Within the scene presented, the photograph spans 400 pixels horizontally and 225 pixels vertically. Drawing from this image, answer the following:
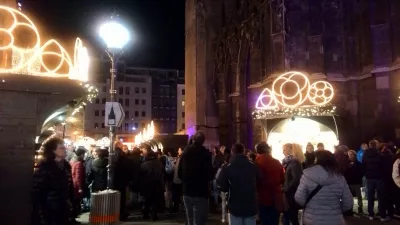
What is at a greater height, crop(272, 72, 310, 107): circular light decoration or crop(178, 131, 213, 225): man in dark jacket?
crop(272, 72, 310, 107): circular light decoration

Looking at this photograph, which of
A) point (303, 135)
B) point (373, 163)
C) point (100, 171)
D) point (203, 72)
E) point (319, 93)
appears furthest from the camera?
point (203, 72)

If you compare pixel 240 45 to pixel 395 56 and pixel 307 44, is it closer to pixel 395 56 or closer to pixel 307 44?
pixel 307 44

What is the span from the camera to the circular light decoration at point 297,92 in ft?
62.7

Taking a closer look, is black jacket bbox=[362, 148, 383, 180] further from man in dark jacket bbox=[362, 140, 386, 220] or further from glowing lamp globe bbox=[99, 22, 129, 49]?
glowing lamp globe bbox=[99, 22, 129, 49]

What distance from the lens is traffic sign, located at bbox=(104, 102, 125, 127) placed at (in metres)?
10.2

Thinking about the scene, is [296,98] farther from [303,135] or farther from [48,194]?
[48,194]

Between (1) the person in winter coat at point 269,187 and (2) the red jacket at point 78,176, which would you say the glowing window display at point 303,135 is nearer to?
(2) the red jacket at point 78,176

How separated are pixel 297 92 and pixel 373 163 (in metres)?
7.83

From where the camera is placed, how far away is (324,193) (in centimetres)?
525

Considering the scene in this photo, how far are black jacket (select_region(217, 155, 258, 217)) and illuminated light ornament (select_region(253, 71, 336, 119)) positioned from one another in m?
11.6

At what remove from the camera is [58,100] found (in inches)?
385

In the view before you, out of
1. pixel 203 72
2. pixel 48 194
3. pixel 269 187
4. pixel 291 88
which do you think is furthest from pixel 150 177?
pixel 203 72

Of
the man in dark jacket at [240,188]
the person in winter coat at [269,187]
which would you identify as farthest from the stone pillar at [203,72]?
the man in dark jacket at [240,188]

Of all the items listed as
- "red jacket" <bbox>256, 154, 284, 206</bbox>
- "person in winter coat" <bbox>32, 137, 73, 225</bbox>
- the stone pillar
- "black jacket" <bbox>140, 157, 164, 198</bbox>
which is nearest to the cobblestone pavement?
"black jacket" <bbox>140, 157, 164, 198</bbox>
